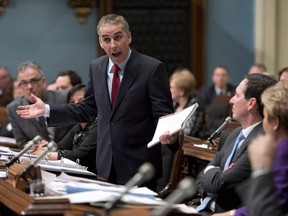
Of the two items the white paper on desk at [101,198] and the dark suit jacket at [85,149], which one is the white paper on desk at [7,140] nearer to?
the dark suit jacket at [85,149]

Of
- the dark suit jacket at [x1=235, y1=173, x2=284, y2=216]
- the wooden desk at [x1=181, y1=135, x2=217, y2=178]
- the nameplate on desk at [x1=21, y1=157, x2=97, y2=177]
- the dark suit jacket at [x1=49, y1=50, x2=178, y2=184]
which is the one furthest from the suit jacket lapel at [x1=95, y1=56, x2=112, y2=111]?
the dark suit jacket at [x1=235, y1=173, x2=284, y2=216]

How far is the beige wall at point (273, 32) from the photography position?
43.0ft

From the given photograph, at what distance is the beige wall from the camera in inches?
516

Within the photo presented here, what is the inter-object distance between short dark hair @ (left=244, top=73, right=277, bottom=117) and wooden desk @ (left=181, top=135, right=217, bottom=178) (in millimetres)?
1674

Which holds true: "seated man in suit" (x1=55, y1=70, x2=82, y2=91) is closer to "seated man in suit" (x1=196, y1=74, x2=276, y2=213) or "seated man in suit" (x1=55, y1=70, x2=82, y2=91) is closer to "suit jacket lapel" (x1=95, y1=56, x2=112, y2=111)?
"suit jacket lapel" (x1=95, y1=56, x2=112, y2=111)

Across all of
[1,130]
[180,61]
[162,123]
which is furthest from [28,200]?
[180,61]

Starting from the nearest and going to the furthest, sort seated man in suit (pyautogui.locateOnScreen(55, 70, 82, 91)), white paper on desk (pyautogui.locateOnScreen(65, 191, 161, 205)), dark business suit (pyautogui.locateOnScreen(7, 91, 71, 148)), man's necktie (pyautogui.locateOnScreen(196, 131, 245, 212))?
white paper on desk (pyautogui.locateOnScreen(65, 191, 161, 205))
man's necktie (pyautogui.locateOnScreen(196, 131, 245, 212))
dark business suit (pyautogui.locateOnScreen(7, 91, 71, 148))
seated man in suit (pyautogui.locateOnScreen(55, 70, 82, 91))

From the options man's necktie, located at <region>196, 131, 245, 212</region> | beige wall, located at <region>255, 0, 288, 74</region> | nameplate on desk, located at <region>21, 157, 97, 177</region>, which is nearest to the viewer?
man's necktie, located at <region>196, 131, 245, 212</region>

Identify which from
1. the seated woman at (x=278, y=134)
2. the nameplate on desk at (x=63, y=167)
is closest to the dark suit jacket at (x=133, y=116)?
the nameplate on desk at (x=63, y=167)

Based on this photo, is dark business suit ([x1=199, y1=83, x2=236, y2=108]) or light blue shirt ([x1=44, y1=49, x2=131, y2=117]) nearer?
light blue shirt ([x1=44, y1=49, x2=131, y2=117])

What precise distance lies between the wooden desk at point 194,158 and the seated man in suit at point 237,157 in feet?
5.09

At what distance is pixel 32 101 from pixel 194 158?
1.55 metres

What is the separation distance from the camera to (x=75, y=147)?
6.39 metres

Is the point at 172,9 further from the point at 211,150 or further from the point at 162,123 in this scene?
the point at 162,123
